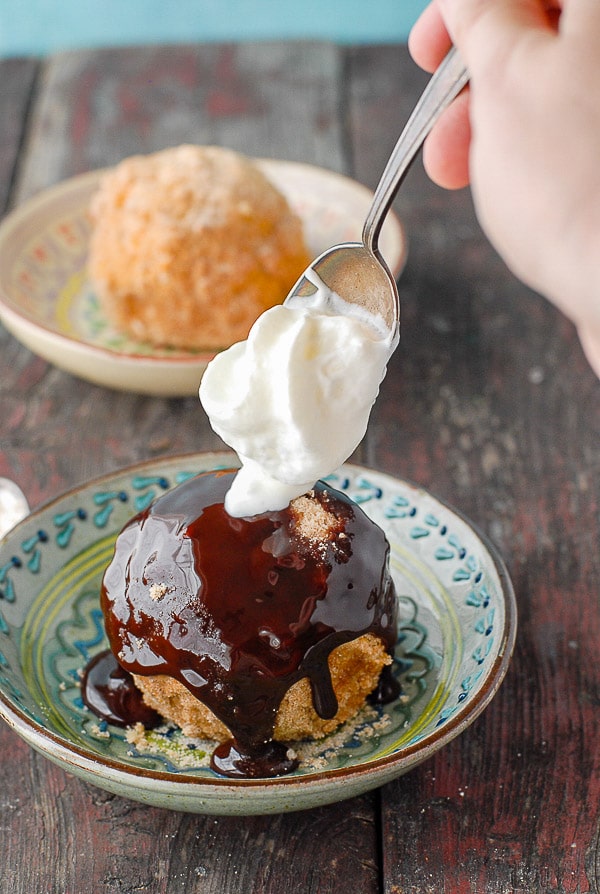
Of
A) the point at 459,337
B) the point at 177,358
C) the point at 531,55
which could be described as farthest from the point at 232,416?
the point at 459,337

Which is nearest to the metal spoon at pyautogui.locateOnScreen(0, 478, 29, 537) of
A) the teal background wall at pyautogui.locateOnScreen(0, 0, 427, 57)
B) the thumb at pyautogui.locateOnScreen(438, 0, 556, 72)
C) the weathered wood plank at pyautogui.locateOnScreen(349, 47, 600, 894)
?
the weathered wood plank at pyautogui.locateOnScreen(349, 47, 600, 894)

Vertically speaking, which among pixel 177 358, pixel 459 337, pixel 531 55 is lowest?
pixel 459 337

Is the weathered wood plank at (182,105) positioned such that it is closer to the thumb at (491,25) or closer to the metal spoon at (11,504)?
the metal spoon at (11,504)

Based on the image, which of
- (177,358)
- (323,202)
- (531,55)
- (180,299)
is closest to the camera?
(531,55)

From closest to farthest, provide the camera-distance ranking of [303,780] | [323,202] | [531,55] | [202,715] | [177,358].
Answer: [531,55]
[303,780]
[202,715]
[177,358]
[323,202]

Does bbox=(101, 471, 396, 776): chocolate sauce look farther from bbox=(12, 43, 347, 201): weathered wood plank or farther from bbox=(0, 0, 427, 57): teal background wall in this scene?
bbox=(0, 0, 427, 57): teal background wall

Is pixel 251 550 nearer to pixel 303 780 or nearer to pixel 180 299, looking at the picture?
pixel 303 780

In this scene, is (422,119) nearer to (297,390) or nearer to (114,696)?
(297,390)
